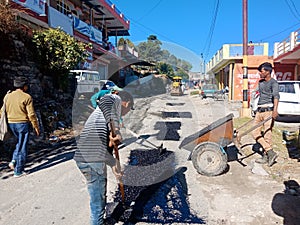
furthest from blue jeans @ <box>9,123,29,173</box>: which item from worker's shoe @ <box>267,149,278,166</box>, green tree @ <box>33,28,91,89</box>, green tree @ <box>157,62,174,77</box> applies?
green tree @ <box>157,62,174,77</box>

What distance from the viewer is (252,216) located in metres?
3.13

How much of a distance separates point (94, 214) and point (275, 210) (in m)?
2.28

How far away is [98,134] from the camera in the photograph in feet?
7.95

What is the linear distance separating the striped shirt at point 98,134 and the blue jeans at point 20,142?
2403mm

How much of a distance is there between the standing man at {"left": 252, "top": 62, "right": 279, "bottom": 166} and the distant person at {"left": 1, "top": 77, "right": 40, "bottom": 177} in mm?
4142

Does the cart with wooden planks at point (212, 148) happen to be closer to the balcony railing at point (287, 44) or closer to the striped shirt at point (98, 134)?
the striped shirt at point (98, 134)

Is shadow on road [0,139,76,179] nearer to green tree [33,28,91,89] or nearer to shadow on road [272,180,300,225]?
shadow on road [272,180,300,225]

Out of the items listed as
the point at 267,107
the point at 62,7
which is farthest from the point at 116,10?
the point at 267,107

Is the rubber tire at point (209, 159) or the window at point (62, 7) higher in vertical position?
the window at point (62, 7)

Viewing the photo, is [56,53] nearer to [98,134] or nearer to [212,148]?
[212,148]

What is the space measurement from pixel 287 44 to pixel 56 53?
12.9 meters

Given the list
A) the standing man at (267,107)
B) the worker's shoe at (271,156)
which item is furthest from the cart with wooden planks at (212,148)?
the worker's shoe at (271,156)

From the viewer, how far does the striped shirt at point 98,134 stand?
2.39m

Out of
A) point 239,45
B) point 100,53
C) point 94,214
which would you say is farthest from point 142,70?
point 94,214
